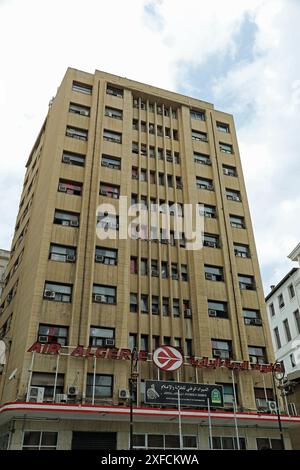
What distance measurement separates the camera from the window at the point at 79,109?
36.2m

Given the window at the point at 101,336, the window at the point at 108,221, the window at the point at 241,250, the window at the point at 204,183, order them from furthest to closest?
the window at the point at 204,183, the window at the point at 241,250, the window at the point at 108,221, the window at the point at 101,336

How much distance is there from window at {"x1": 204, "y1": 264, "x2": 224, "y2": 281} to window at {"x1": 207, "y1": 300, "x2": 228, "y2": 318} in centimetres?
200

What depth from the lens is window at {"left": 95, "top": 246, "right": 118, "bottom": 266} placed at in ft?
A: 98.7

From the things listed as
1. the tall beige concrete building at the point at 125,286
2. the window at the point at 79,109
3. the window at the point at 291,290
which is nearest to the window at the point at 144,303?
the tall beige concrete building at the point at 125,286

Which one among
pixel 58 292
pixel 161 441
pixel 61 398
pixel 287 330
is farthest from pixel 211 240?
pixel 287 330

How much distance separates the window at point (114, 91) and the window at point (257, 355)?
2544cm

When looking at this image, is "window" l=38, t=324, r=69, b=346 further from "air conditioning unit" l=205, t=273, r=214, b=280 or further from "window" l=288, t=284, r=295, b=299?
"window" l=288, t=284, r=295, b=299

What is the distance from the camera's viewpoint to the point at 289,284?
165 ft

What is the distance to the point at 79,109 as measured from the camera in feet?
120

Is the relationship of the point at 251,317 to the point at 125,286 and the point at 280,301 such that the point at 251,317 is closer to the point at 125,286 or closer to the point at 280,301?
the point at 125,286

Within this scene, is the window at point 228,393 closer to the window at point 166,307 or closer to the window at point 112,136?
the window at point 166,307

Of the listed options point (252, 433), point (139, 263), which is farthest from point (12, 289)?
point (252, 433)

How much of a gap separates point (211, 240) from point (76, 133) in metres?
14.7

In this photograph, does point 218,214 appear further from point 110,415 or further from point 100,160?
point 110,415
